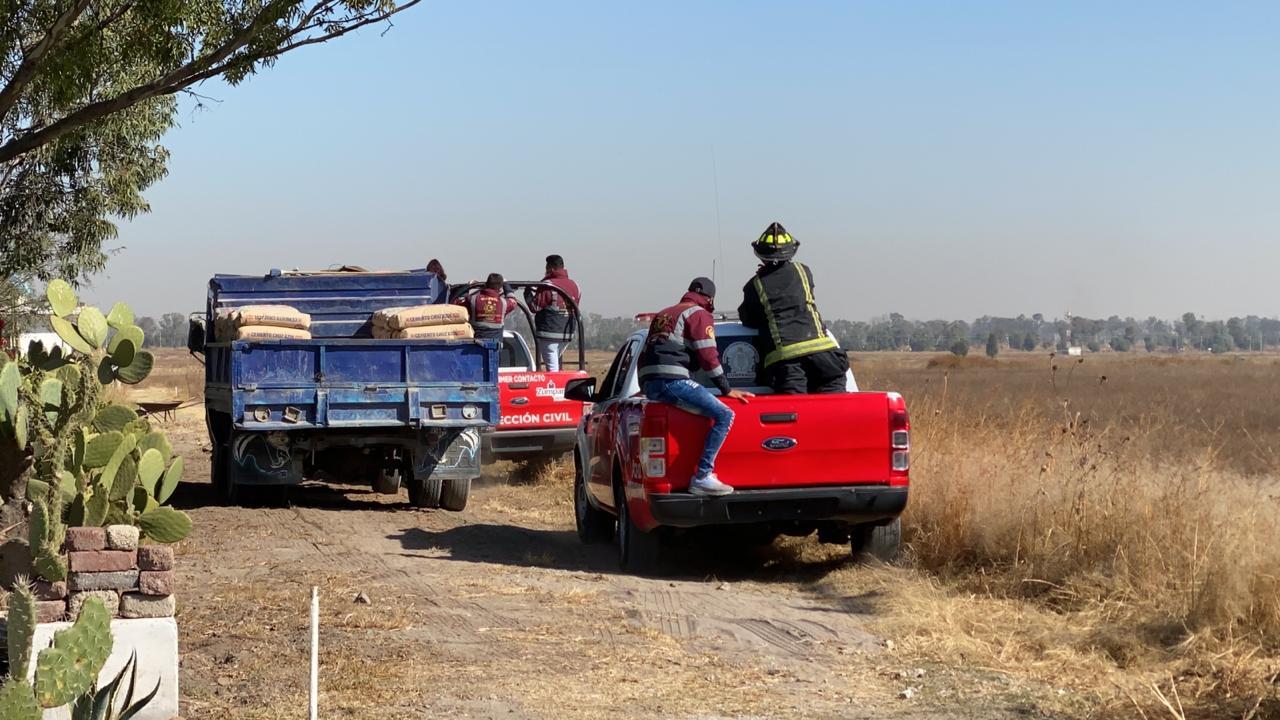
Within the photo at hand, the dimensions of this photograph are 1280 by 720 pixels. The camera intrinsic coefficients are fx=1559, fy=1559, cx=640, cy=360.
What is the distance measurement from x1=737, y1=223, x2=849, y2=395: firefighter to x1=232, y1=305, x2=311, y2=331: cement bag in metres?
5.07

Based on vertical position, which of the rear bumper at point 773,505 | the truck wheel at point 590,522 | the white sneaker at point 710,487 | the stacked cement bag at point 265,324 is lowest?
the truck wheel at point 590,522

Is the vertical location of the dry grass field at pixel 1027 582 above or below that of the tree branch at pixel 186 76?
below

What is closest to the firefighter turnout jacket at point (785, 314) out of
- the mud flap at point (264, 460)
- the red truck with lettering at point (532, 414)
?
the mud flap at point (264, 460)

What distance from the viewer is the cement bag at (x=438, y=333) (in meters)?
14.3

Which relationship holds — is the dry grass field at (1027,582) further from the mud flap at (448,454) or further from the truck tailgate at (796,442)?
the truck tailgate at (796,442)

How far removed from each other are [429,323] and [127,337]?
6506mm

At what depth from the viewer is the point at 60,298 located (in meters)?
7.38

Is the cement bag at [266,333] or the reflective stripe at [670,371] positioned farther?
the cement bag at [266,333]

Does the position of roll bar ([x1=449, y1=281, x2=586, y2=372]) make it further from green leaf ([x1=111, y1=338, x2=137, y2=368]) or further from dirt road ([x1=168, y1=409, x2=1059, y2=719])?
green leaf ([x1=111, y1=338, x2=137, y2=368])

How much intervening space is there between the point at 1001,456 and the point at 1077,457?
709 mm

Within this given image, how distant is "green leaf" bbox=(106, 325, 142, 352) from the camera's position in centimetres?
790

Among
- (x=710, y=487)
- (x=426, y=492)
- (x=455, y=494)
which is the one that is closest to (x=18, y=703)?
(x=710, y=487)

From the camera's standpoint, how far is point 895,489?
10.1m

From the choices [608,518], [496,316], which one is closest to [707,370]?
[608,518]
